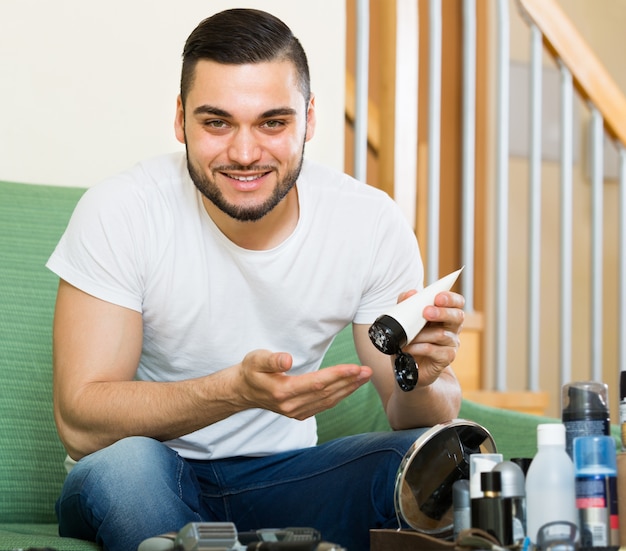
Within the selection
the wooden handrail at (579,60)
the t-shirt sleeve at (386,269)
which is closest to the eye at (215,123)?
the t-shirt sleeve at (386,269)

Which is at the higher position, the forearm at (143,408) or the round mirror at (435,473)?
the forearm at (143,408)

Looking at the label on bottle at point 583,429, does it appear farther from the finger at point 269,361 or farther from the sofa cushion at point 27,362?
the sofa cushion at point 27,362

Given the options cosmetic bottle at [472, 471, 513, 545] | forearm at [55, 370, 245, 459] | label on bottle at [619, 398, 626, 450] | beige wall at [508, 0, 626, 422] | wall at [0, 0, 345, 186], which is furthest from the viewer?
beige wall at [508, 0, 626, 422]

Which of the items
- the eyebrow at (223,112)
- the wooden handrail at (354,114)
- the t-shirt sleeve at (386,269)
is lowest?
the t-shirt sleeve at (386,269)

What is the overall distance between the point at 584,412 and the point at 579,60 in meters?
1.77

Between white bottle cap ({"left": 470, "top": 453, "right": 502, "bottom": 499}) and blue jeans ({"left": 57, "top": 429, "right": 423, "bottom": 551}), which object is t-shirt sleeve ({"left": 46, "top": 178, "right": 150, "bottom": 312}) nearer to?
blue jeans ({"left": 57, "top": 429, "right": 423, "bottom": 551})

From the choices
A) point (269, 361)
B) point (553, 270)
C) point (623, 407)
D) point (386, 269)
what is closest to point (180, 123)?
point (386, 269)

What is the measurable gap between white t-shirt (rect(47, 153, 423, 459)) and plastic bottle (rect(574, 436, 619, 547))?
612 mm

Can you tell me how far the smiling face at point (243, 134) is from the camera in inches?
56.9

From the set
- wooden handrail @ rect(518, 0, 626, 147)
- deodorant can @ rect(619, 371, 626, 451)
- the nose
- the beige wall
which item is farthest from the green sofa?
the beige wall

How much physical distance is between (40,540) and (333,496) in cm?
39

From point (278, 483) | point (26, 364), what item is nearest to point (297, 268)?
point (278, 483)

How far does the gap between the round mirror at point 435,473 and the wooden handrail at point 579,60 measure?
1601 mm

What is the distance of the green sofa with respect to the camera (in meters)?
1.52
